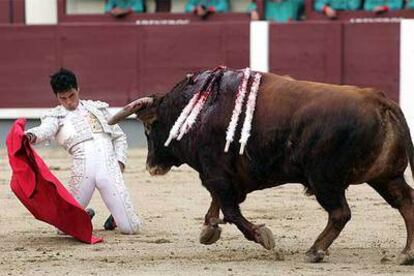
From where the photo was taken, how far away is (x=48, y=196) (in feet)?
22.0

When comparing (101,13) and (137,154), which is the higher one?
(101,13)

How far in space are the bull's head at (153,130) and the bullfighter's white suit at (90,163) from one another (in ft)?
1.64

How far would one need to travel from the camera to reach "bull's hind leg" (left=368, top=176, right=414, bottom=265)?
5715 mm

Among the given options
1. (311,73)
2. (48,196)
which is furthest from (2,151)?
(48,196)

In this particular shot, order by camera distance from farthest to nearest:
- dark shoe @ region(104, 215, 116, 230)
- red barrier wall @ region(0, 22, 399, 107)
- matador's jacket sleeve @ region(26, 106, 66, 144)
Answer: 1. red barrier wall @ region(0, 22, 399, 107)
2. dark shoe @ region(104, 215, 116, 230)
3. matador's jacket sleeve @ region(26, 106, 66, 144)

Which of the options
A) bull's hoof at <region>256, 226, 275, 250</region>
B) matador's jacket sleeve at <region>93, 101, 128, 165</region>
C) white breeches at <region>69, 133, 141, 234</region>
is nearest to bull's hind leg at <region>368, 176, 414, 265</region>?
bull's hoof at <region>256, 226, 275, 250</region>

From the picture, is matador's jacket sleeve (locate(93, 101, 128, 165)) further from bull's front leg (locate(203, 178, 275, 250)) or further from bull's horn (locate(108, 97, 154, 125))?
bull's front leg (locate(203, 178, 275, 250))

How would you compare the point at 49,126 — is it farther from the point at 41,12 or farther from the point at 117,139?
the point at 41,12

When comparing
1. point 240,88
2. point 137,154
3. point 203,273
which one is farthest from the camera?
point 137,154

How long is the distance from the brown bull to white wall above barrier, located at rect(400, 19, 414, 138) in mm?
6619

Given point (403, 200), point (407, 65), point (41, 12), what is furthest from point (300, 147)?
point (41, 12)

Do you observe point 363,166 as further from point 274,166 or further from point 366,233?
point 366,233

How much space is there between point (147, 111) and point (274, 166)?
2.77ft

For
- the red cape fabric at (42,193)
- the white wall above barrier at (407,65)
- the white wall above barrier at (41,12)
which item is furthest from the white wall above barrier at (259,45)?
the red cape fabric at (42,193)
